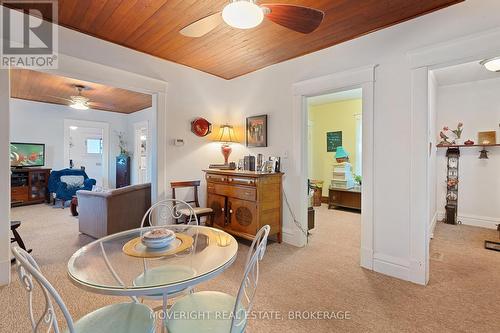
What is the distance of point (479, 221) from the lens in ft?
13.2

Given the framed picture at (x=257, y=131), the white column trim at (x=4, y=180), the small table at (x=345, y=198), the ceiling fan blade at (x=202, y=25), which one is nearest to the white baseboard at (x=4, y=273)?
the white column trim at (x=4, y=180)

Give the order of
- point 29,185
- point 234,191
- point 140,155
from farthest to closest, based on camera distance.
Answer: point 140,155, point 29,185, point 234,191

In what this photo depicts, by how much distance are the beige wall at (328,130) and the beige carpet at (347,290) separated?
2.81m

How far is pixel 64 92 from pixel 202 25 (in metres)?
4.56

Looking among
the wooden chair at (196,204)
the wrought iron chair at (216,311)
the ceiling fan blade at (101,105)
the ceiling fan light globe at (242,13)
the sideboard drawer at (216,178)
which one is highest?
the ceiling fan blade at (101,105)

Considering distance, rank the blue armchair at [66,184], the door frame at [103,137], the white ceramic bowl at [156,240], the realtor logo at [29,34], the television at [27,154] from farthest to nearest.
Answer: the door frame at [103,137] < the television at [27,154] < the blue armchair at [66,184] < the realtor logo at [29,34] < the white ceramic bowl at [156,240]

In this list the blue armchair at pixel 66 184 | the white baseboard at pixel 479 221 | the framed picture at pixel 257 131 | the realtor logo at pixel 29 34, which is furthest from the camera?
the blue armchair at pixel 66 184

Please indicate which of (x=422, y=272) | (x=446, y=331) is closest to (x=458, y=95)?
(x=422, y=272)

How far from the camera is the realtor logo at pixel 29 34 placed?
2205 mm

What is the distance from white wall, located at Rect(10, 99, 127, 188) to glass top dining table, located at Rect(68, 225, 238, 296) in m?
5.83

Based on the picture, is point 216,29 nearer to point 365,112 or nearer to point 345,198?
point 365,112

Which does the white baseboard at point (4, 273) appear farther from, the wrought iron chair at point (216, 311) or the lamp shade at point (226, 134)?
the lamp shade at point (226, 134)

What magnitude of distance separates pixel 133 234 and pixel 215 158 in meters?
2.24

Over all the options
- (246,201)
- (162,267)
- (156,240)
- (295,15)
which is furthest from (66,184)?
(295,15)
